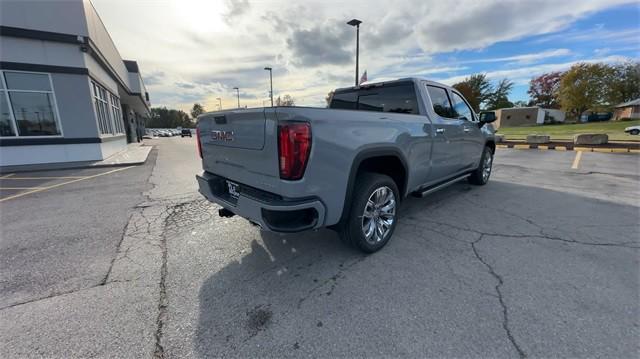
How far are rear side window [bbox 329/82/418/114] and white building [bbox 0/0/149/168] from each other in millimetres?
11699

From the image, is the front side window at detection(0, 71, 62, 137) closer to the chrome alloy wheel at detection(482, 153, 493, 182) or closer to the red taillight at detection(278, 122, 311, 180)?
the red taillight at detection(278, 122, 311, 180)

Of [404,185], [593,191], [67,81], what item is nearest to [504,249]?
[404,185]

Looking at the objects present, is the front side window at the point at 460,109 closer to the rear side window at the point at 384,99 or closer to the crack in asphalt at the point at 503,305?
the rear side window at the point at 384,99

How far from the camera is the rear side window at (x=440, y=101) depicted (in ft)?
13.6

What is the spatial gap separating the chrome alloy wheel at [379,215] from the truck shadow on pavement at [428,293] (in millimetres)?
226

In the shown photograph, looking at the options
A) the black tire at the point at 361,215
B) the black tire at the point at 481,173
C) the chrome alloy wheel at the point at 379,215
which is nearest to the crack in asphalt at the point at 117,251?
the black tire at the point at 361,215

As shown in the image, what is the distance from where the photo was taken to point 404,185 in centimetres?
356

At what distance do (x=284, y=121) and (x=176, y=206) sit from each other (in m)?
3.78

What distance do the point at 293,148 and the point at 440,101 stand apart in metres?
3.09

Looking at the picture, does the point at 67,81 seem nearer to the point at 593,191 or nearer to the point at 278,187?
the point at 278,187

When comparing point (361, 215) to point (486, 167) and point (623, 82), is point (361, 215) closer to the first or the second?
point (486, 167)

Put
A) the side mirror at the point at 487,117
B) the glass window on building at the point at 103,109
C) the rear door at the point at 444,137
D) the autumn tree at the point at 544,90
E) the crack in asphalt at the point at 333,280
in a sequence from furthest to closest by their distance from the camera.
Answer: the autumn tree at the point at 544,90 < the glass window on building at the point at 103,109 < the side mirror at the point at 487,117 < the rear door at the point at 444,137 < the crack in asphalt at the point at 333,280

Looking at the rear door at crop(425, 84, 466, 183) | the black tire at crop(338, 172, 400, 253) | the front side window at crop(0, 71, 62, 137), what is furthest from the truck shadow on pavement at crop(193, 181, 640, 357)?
the front side window at crop(0, 71, 62, 137)

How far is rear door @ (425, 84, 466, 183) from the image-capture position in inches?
160
